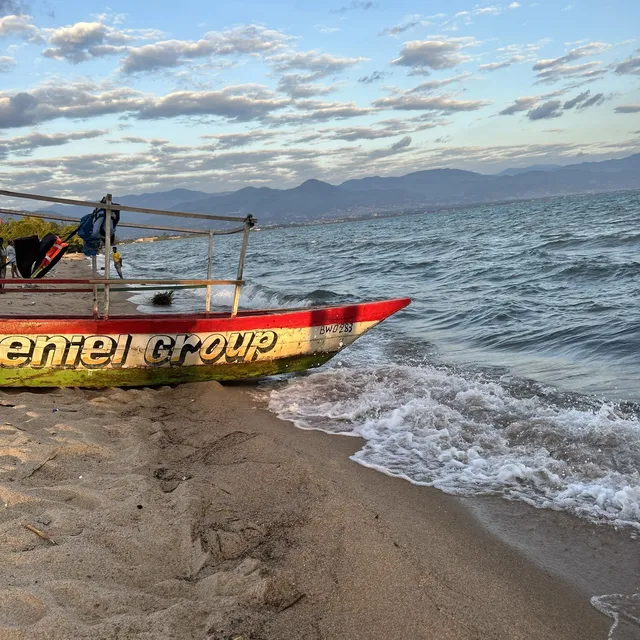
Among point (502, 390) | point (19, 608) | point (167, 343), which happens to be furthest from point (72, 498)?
point (502, 390)

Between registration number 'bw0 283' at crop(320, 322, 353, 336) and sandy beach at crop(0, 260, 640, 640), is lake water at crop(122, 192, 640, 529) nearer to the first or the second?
sandy beach at crop(0, 260, 640, 640)

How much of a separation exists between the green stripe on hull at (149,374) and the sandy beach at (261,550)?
1382 millimetres

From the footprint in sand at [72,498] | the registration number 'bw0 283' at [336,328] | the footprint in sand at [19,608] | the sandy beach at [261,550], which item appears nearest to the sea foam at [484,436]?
the sandy beach at [261,550]

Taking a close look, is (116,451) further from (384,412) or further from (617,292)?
(617,292)

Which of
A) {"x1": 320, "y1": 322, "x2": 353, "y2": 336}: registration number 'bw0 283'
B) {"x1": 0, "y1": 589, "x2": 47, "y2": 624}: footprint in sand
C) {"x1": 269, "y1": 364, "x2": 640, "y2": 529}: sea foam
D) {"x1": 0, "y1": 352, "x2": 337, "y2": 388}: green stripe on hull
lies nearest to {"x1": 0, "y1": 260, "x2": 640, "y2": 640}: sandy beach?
{"x1": 0, "y1": 589, "x2": 47, "y2": 624}: footprint in sand

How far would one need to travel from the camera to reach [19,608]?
253 cm

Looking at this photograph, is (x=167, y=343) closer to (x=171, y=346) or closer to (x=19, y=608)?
(x=171, y=346)

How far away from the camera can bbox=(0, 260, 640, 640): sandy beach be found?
9.01 ft

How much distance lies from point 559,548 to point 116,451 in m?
3.53

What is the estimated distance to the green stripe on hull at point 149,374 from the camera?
6664 millimetres

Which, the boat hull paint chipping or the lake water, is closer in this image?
the lake water

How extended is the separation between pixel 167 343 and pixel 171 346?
7 cm

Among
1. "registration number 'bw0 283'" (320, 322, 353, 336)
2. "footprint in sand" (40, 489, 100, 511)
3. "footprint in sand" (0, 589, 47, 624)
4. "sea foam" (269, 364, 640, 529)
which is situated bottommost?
"sea foam" (269, 364, 640, 529)

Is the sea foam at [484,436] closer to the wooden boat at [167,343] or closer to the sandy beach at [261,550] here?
the sandy beach at [261,550]
